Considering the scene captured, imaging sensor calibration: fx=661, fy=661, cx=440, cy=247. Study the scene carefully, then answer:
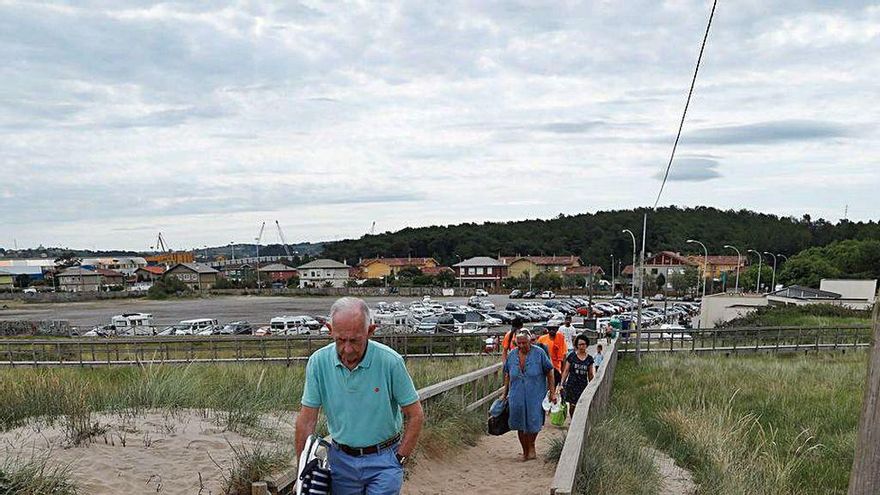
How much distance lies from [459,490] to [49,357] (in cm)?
2150

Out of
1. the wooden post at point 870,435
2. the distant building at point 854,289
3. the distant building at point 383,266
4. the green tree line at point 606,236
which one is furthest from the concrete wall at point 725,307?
the distant building at point 383,266

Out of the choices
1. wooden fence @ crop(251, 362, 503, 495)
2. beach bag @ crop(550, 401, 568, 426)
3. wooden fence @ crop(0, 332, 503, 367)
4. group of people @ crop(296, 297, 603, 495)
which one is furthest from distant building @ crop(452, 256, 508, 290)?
group of people @ crop(296, 297, 603, 495)

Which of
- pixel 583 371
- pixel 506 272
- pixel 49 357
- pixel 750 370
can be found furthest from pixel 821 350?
pixel 506 272

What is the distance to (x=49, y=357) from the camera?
22703 mm

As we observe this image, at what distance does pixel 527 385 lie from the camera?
7.01 m

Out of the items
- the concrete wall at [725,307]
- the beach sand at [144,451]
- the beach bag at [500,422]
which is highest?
the beach sand at [144,451]

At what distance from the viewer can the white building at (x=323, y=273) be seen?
115844mm

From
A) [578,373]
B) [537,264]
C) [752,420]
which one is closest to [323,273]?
[537,264]

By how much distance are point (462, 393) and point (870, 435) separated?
5.83m

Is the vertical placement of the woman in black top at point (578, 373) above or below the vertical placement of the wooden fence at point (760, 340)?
above

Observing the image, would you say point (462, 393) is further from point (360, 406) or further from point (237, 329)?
point (237, 329)

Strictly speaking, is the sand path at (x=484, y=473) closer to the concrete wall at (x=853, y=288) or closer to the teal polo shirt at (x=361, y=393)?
the teal polo shirt at (x=361, y=393)

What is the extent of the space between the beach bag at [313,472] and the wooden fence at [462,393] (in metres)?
0.75

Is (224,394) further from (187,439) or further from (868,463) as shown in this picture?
(868,463)
